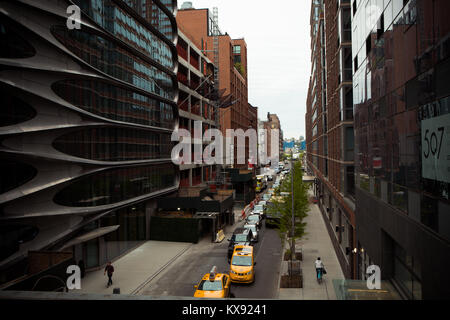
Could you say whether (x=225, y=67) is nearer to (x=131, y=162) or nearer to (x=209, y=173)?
(x=209, y=173)

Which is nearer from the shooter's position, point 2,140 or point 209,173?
point 2,140

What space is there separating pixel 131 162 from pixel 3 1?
12814mm

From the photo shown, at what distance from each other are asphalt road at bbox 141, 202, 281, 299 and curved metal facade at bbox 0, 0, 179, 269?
6.01 meters

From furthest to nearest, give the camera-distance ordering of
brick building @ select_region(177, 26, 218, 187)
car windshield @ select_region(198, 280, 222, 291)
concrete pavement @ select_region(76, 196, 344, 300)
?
brick building @ select_region(177, 26, 218, 187)
concrete pavement @ select_region(76, 196, 344, 300)
car windshield @ select_region(198, 280, 222, 291)

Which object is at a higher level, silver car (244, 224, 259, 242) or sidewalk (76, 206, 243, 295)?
silver car (244, 224, 259, 242)

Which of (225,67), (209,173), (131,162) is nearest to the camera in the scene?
(131,162)

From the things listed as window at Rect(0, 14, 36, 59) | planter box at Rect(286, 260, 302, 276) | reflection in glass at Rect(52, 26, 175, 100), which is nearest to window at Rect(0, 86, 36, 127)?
window at Rect(0, 14, 36, 59)

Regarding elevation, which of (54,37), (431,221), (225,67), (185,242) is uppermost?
(225,67)

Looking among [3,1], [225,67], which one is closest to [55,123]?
[3,1]

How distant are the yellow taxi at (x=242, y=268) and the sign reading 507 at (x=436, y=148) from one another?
13.4 m

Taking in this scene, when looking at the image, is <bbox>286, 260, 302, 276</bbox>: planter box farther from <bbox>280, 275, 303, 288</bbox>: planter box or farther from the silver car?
the silver car

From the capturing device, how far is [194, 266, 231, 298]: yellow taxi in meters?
14.1

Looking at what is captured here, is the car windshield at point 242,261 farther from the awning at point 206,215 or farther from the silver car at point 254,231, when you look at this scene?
the awning at point 206,215
